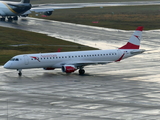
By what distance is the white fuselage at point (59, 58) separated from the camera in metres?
58.0

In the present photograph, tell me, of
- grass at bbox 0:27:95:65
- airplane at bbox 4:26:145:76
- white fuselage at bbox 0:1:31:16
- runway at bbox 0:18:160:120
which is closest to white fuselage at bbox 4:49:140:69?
airplane at bbox 4:26:145:76

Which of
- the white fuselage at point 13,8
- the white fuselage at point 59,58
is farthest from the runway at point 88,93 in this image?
the white fuselage at point 13,8

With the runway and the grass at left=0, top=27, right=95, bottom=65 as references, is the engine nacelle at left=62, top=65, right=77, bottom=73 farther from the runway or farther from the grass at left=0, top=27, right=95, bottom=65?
the grass at left=0, top=27, right=95, bottom=65

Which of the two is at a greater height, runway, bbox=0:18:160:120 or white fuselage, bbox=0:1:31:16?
white fuselage, bbox=0:1:31:16

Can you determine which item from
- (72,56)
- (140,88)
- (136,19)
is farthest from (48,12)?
(140,88)

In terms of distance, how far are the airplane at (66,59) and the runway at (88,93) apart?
1411 millimetres

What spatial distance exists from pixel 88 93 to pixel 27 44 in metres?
48.1

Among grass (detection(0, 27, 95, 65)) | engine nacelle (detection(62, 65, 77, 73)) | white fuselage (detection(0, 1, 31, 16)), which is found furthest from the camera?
white fuselage (detection(0, 1, 31, 16))

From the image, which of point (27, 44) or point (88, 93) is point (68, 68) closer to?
point (88, 93)

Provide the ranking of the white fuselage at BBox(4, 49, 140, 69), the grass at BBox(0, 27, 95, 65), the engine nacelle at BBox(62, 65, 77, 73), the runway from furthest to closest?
the grass at BBox(0, 27, 95, 65)
the engine nacelle at BBox(62, 65, 77, 73)
the white fuselage at BBox(4, 49, 140, 69)
the runway

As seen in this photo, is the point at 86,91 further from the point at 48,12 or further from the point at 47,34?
the point at 48,12

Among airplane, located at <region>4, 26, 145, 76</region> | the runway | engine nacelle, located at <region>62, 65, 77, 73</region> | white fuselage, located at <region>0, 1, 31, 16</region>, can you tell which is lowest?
the runway

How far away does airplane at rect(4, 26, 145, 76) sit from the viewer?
58.1 metres

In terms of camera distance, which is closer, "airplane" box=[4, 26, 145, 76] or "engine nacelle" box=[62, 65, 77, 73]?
"airplane" box=[4, 26, 145, 76]
